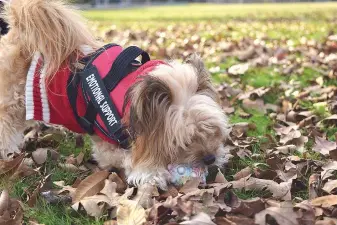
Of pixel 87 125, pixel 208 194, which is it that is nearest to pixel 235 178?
pixel 208 194

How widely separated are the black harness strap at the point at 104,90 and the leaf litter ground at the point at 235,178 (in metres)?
0.33

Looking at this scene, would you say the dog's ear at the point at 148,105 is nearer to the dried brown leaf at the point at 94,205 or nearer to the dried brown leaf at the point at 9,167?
the dried brown leaf at the point at 94,205

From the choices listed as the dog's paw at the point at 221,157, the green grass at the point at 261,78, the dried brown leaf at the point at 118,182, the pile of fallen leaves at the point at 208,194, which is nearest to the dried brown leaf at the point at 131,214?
the pile of fallen leaves at the point at 208,194

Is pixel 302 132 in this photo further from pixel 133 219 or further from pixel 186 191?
pixel 133 219

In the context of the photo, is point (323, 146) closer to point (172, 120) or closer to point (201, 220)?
point (172, 120)

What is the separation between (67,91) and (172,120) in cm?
100

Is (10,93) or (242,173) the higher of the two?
(10,93)

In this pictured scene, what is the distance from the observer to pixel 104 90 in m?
3.57

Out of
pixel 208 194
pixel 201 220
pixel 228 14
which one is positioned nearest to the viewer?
pixel 201 220

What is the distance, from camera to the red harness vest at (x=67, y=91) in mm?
3577

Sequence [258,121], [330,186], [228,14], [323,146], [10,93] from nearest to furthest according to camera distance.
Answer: [330,186], [323,146], [10,93], [258,121], [228,14]

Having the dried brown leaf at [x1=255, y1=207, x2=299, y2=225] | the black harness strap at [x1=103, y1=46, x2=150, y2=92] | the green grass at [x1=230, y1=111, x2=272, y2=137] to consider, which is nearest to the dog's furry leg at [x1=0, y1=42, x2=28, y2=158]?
the black harness strap at [x1=103, y1=46, x2=150, y2=92]

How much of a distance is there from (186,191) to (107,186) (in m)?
0.50

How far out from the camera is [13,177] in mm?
3650
